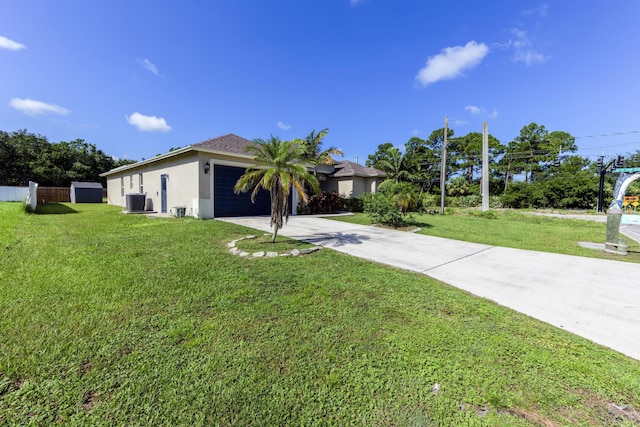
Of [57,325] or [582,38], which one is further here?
[582,38]

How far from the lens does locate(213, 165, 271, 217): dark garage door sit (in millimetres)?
11812

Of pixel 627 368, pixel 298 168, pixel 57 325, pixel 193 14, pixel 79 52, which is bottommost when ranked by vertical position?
pixel 627 368

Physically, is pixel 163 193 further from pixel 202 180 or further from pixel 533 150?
pixel 533 150

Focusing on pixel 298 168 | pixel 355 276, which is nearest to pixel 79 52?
pixel 298 168

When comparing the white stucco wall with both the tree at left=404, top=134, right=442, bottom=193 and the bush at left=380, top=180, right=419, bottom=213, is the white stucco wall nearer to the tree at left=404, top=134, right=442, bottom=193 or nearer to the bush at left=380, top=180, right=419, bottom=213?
the bush at left=380, top=180, right=419, bottom=213

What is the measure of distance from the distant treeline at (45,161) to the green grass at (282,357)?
33300mm

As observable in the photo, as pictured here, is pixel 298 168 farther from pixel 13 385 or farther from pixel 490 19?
pixel 490 19

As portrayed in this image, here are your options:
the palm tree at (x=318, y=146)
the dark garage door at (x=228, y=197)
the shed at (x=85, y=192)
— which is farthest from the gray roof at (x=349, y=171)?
the shed at (x=85, y=192)

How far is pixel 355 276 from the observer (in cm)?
453

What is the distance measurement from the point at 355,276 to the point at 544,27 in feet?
47.5

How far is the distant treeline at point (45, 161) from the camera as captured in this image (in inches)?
1067

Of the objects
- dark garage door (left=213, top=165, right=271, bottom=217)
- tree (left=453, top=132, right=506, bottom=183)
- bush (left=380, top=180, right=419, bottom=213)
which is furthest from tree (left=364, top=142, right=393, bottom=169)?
dark garage door (left=213, top=165, right=271, bottom=217)

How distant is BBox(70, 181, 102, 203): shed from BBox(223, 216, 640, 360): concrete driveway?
25.5 meters

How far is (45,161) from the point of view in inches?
1061
